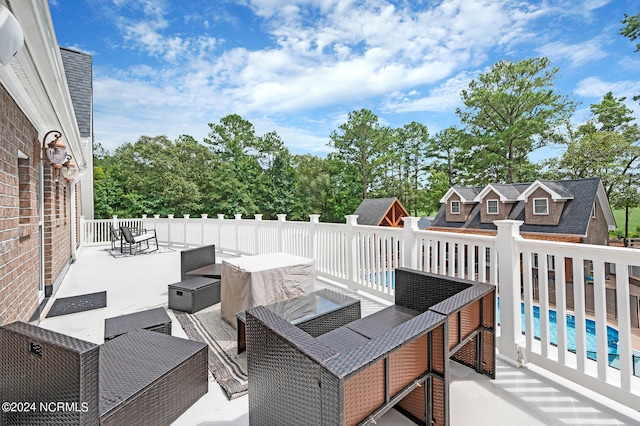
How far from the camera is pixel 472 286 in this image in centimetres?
223

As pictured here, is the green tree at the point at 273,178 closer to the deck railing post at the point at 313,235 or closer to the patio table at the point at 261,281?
the deck railing post at the point at 313,235

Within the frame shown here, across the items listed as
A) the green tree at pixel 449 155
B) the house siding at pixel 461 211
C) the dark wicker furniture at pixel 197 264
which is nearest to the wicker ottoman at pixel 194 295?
the dark wicker furniture at pixel 197 264

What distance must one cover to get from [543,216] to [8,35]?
1759cm

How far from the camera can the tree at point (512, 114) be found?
67.7ft

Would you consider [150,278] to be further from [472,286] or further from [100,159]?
[100,159]

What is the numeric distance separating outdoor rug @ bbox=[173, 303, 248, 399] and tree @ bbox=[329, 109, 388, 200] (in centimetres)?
2407

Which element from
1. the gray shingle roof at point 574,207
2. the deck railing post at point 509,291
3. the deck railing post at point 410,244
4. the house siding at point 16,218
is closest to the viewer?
the house siding at point 16,218

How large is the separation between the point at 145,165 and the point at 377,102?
66.7ft

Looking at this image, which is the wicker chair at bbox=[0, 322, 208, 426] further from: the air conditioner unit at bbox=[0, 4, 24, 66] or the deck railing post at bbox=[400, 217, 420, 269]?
the deck railing post at bbox=[400, 217, 420, 269]

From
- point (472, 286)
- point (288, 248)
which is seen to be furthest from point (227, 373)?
point (288, 248)

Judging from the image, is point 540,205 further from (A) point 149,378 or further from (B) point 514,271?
(A) point 149,378

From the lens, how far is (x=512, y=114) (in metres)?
21.5

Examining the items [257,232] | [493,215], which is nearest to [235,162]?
[257,232]

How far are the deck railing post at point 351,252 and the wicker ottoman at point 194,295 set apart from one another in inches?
79.9
